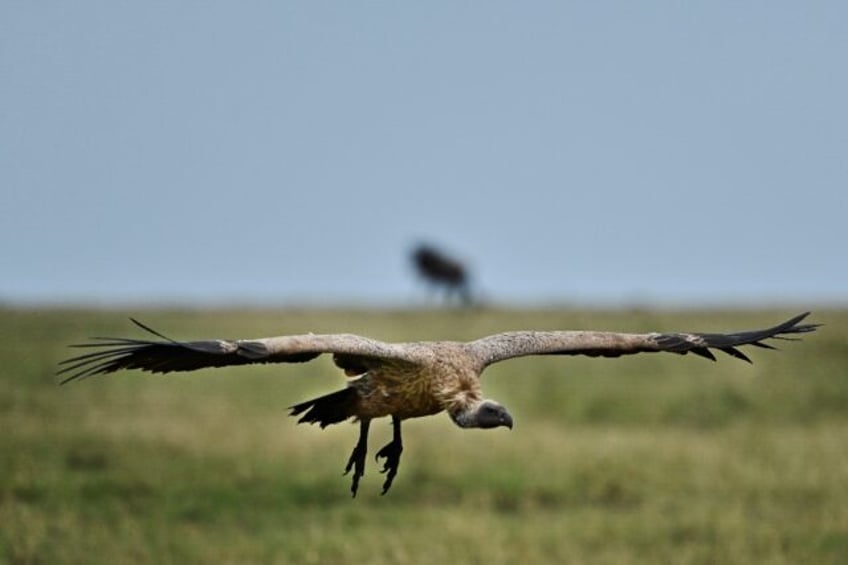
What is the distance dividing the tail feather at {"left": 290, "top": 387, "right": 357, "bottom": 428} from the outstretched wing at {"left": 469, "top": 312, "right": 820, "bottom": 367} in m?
0.61

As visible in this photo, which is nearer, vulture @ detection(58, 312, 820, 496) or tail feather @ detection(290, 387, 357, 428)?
vulture @ detection(58, 312, 820, 496)

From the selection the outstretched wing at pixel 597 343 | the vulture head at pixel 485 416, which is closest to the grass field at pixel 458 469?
the outstretched wing at pixel 597 343

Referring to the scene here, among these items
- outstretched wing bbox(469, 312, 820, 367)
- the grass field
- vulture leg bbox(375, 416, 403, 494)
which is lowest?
the grass field

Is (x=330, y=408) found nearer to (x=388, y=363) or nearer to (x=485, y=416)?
(x=388, y=363)

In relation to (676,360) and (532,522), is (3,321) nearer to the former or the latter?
(676,360)

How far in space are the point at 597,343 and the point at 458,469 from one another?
35.6 feet

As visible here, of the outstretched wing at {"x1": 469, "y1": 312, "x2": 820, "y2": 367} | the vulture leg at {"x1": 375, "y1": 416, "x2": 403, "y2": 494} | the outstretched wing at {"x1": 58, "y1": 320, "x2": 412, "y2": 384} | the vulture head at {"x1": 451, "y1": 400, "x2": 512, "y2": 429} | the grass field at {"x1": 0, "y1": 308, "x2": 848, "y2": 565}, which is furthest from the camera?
the grass field at {"x1": 0, "y1": 308, "x2": 848, "y2": 565}

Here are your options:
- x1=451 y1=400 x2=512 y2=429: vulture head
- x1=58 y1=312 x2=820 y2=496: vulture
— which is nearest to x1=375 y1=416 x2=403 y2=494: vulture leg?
x1=58 y1=312 x2=820 y2=496: vulture

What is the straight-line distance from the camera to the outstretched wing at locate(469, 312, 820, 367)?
7.41 m

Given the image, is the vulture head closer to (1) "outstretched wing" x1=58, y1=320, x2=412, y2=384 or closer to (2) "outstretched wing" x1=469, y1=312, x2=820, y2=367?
(2) "outstretched wing" x1=469, y1=312, x2=820, y2=367

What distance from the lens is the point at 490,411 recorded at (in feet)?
23.3

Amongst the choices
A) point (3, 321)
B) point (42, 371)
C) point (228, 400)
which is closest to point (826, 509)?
point (228, 400)

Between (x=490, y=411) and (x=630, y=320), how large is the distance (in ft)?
82.0

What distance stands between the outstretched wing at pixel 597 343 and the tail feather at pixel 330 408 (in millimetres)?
613
